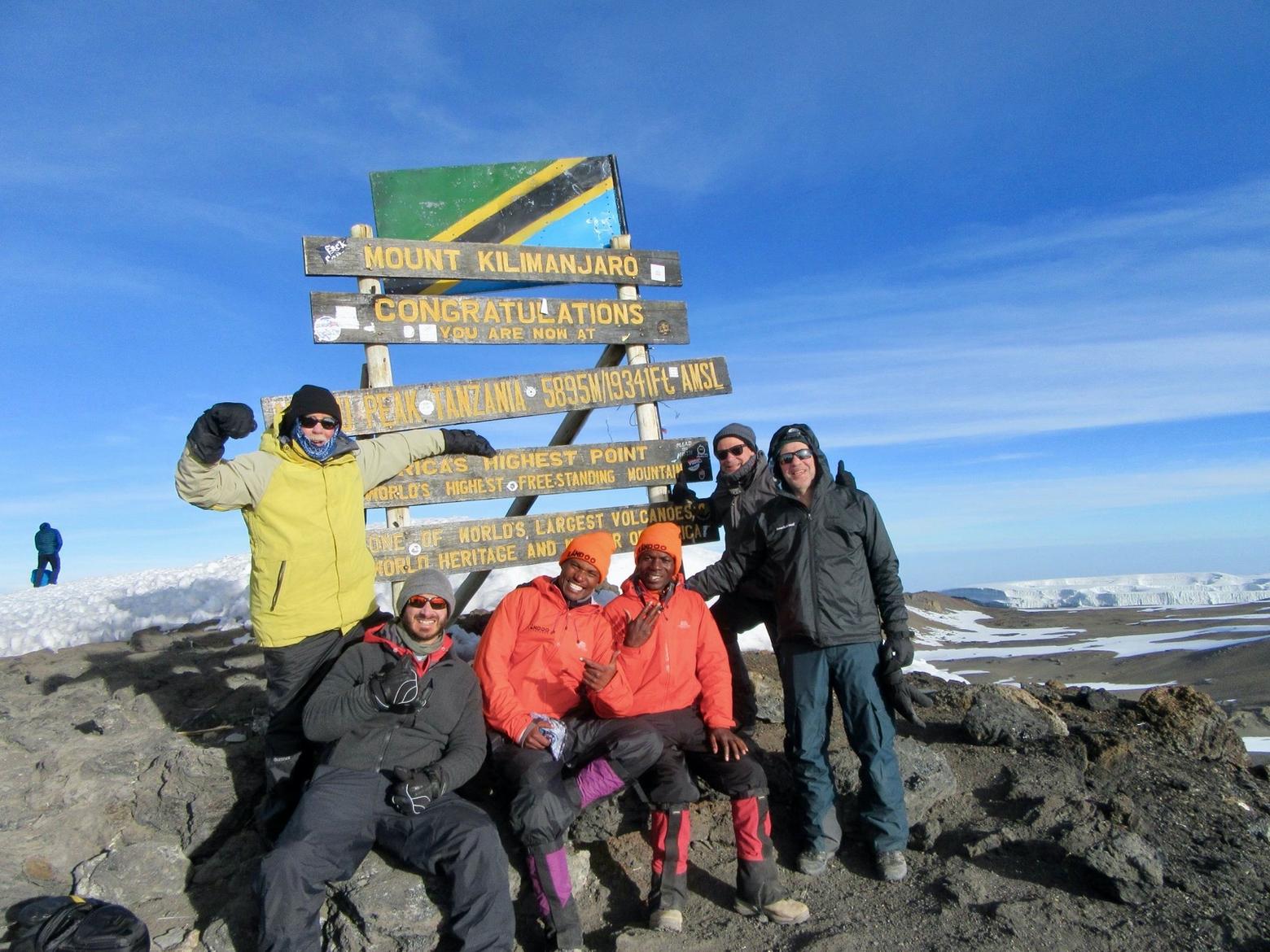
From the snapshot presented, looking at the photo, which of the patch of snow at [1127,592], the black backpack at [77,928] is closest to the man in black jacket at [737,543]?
the black backpack at [77,928]

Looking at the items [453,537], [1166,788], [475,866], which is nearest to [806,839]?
[475,866]

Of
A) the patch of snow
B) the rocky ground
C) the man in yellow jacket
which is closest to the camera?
the rocky ground

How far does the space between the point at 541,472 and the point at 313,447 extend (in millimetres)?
2195

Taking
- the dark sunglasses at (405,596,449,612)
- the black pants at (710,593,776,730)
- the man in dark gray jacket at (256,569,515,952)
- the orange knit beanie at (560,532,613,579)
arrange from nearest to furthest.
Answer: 1. the man in dark gray jacket at (256,569,515,952)
2. the dark sunglasses at (405,596,449,612)
3. the orange knit beanie at (560,532,613,579)
4. the black pants at (710,593,776,730)

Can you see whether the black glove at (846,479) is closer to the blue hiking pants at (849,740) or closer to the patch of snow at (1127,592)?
the blue hiking pants at (849,740)

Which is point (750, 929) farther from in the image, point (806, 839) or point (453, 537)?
point (453, 537)

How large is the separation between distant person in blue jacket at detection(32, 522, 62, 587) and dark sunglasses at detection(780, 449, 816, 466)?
2080cm

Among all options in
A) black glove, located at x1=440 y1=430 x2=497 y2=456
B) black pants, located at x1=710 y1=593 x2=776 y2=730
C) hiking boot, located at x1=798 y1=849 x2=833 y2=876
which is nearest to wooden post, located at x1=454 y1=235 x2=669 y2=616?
black glove, located at x1=440 y1=430 x2=497 y2=456

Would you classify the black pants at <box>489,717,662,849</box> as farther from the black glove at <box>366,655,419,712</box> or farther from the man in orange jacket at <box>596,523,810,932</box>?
the black glove at <box>366,655,419,712</box>

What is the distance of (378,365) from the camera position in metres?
6.27

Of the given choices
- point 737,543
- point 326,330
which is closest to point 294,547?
point 326,330

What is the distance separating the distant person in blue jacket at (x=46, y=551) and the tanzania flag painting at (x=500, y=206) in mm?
18051

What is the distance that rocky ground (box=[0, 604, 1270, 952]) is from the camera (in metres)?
4.03

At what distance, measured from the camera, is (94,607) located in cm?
1227
